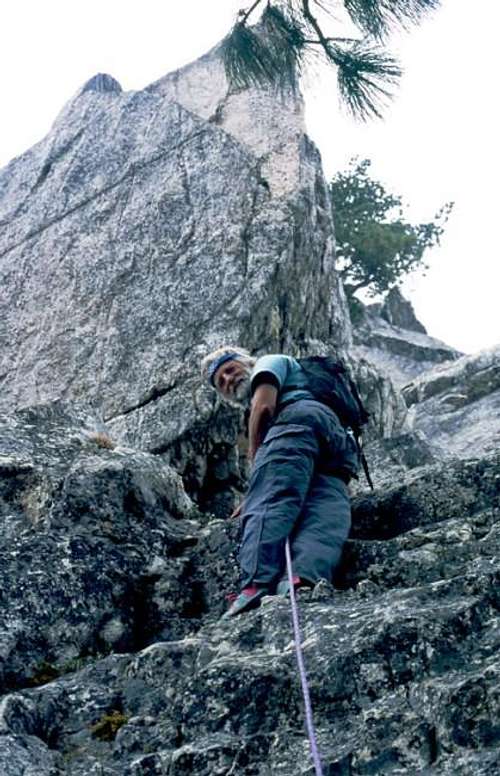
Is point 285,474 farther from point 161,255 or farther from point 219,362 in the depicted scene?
point 161,255

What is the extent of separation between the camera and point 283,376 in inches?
378

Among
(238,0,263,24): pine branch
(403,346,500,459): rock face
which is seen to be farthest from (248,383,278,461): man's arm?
(403,346,500,459): rock face

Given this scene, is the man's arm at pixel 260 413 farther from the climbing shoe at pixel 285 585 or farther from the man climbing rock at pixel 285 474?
the climbing shoe at pixel 285 585

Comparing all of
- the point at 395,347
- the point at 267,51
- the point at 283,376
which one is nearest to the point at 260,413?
the point at 283,376

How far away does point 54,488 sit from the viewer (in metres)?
9.55

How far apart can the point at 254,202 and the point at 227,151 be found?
4.69 ft

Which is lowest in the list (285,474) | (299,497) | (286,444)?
(299,497)

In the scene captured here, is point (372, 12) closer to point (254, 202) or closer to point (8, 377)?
point (254, 202)

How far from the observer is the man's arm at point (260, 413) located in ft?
30.7

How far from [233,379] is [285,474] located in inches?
54.1

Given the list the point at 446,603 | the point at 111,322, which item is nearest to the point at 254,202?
the point at 111,322

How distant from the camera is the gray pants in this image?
822cm

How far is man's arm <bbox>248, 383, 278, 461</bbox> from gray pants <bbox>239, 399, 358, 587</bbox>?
0.30 ft

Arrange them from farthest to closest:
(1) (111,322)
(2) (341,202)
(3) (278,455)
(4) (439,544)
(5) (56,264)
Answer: (2) (341,202) < (5) (56,264) < (1) (111,322) < (3) (278,455) < (4) (439,544)
